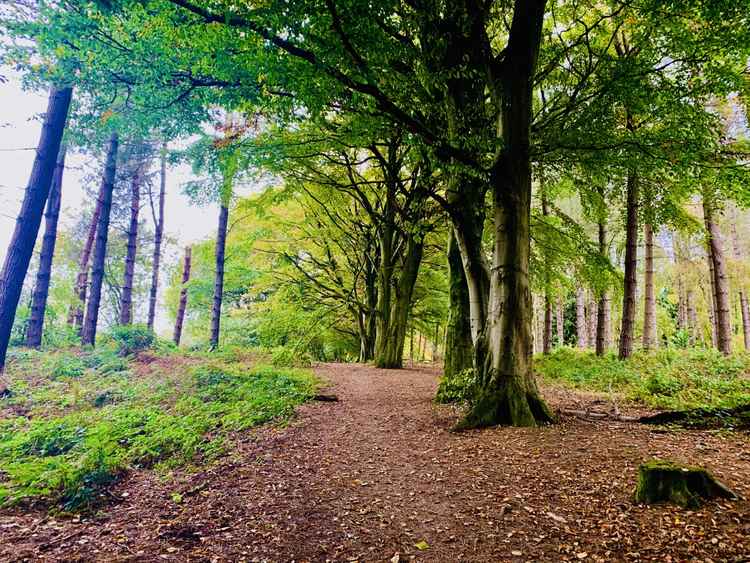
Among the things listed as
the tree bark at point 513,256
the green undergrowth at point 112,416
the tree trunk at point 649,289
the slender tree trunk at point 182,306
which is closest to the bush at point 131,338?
the green undergrowth at point 112,416

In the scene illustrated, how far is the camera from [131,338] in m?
13.2

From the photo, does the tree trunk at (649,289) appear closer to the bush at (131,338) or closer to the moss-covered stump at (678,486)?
the moss-covered stump at (678,486)

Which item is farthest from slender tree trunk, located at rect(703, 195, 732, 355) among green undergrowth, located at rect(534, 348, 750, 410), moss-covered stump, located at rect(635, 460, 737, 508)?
moss-covered stump, located at rect(635, 460, 737, 508)

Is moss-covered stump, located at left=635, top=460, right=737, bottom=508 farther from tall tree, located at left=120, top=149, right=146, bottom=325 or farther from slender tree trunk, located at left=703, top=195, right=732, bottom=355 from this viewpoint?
tall tree, located at left=120, top=149, right=146, bottom=325

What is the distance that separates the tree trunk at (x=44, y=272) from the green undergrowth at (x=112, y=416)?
155 centimetres

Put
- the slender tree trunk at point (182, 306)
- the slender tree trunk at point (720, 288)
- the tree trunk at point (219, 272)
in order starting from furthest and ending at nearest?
the slender tree trunk at point (182, 306) < the tree trunk at point (219, 272) < the slender tree trunk at point (720, 288)

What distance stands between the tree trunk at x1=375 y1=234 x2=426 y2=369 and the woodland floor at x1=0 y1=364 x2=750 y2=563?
8187 millimetres

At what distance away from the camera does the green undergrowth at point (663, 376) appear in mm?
6520

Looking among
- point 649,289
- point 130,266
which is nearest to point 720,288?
point 649,289

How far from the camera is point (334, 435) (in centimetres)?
566

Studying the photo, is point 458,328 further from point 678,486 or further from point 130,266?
point 130,266

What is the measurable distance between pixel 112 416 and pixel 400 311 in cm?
880

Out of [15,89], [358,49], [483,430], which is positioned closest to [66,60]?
[15,89]

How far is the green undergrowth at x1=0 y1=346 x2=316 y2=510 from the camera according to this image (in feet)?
12.7
